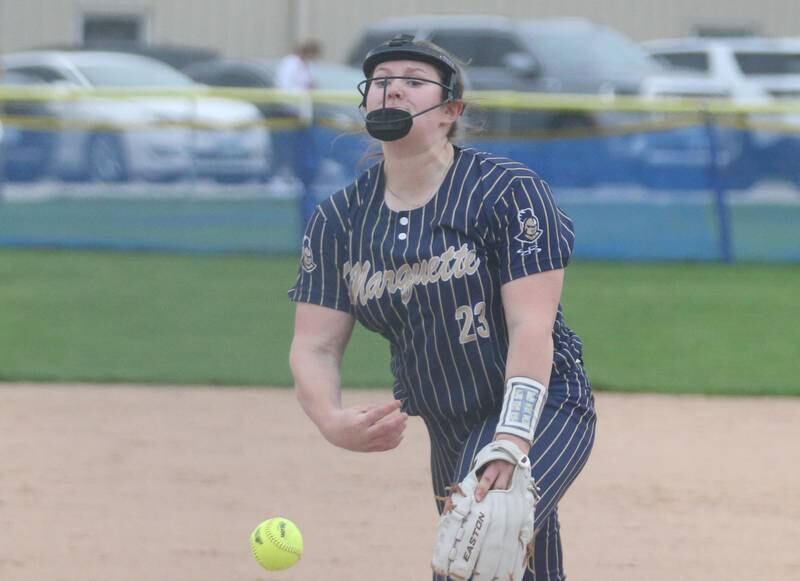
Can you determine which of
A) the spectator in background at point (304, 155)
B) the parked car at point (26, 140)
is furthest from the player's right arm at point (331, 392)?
the parked car at point (26, 140)

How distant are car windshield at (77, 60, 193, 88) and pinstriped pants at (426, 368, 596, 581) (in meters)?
14.0

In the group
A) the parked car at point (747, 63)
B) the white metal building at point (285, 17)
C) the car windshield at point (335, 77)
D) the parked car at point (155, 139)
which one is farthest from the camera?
the white metal building at point (285, 17)

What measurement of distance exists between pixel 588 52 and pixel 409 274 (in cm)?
1576

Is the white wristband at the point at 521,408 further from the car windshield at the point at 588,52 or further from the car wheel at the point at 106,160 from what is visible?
the car windshield at the point at 588,52

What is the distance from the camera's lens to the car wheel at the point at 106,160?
1334cm

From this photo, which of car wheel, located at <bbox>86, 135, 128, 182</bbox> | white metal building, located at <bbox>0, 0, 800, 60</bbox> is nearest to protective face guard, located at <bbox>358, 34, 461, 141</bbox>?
car wheel, located at <bbox>86, 135, 128, 182</bbox>

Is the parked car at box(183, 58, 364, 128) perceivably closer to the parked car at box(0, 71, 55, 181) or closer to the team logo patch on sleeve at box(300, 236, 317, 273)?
the parked car at box(0, 71, 55, 181)

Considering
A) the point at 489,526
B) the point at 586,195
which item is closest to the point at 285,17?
the point at 586,195

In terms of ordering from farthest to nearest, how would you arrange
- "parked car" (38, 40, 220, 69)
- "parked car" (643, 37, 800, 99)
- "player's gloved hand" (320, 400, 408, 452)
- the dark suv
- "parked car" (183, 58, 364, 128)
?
"parked car" (38, 40, 220, 69)
"parked car" (643, 37, 800, 99)
the dark suv
"parked car" (183, 58, 364, 128)
"player's gloved hand" (320, 400, 408, 452)

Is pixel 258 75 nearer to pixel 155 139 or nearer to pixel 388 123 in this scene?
pixel 155 139

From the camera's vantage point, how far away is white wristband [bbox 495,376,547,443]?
3.13 m

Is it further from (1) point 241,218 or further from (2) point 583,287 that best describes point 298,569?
(1) point 241,218

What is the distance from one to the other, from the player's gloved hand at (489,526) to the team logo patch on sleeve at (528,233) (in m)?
0.43

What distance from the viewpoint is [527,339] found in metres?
3.19
